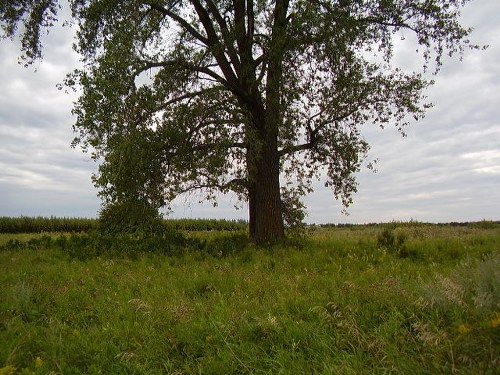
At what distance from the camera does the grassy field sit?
15.7 ft

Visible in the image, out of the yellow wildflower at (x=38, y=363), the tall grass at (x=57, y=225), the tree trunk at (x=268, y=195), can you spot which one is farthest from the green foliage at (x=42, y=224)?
the yellow wildflower at (x=38, y=363)

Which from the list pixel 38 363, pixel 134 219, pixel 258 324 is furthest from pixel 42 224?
pixel 258 324

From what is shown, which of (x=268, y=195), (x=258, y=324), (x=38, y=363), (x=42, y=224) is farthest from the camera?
(x=42, y=224)

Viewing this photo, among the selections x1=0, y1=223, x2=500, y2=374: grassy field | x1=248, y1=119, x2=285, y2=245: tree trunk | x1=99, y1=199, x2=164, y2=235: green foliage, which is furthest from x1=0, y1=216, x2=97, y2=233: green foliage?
x1=0, y1=223, x2=500, y2=374: grassy field

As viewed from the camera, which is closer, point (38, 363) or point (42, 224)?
point (38, 363)

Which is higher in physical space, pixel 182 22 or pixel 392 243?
pixel 182 22

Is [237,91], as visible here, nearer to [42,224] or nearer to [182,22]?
[182,22]

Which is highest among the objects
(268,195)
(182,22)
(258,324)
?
(182,22)

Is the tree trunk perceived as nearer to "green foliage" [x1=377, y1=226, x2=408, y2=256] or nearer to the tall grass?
"green foliage" [x1=377, y1=226, x2=408, y2=256]

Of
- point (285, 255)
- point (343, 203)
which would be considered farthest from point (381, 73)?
point (285, 255)

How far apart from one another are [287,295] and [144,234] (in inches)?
440

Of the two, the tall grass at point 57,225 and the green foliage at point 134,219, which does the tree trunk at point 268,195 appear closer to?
the green foliage at point 134,219

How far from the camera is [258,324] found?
5.91 metres

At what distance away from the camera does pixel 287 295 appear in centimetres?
759
